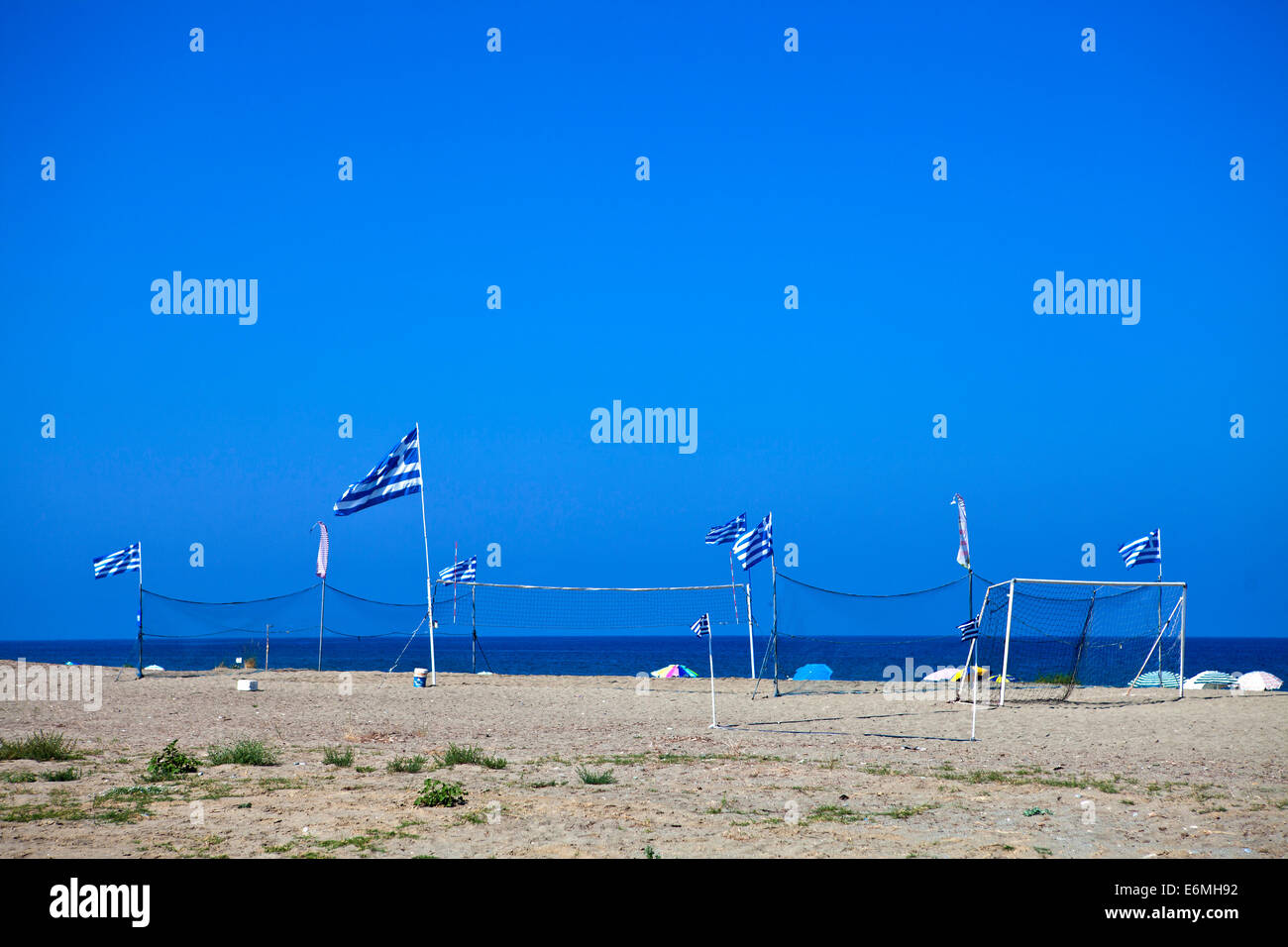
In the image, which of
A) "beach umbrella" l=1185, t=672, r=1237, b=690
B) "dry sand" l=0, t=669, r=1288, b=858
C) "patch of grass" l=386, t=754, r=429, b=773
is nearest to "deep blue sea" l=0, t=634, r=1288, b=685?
"beach umbrella" l=1185, t=672, r=1237, b=690

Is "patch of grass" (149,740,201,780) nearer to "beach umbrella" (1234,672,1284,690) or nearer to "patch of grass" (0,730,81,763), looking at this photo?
"patch of grass" (0,730,81,763)

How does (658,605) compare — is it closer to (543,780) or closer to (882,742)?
(882,742)

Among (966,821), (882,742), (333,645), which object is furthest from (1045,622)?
(333,645)

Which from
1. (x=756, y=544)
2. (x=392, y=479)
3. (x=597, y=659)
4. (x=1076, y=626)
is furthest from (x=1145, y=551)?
(x=597, y=659)

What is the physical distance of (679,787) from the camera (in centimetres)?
987

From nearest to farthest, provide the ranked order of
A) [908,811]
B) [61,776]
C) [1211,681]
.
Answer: [908,811], [61,776], [1211,681]

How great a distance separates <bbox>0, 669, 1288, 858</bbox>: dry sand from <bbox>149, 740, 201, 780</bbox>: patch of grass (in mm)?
227

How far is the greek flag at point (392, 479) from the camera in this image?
24375 millimetres

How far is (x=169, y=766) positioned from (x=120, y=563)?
18751 mm

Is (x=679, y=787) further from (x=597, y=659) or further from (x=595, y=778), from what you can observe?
(x=597, y=659)

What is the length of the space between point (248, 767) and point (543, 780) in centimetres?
323

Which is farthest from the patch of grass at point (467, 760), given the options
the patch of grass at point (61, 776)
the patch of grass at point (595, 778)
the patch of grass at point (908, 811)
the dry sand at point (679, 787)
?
the patch of grass at point (908, 811)

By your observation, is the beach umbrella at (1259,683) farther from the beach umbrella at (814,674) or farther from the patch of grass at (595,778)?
the patch of grass at (595,778)
